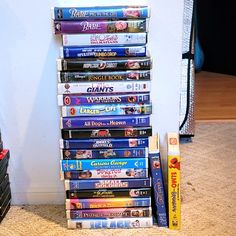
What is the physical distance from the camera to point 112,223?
1.73m

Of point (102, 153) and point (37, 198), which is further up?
point (102, 153)

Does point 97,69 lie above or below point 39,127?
above

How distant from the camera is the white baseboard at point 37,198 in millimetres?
1910

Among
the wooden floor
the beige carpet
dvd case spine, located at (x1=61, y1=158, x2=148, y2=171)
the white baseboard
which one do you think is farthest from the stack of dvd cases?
the wooden floor

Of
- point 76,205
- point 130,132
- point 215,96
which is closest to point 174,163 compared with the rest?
point 130,132

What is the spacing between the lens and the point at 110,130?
5.35ft

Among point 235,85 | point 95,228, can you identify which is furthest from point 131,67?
point 235,85

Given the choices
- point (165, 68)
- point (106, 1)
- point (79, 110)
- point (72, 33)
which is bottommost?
point (79, 110)

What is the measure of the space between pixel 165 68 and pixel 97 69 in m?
0.30

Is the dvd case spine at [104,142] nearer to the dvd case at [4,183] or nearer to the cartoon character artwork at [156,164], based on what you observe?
the cartoon character artwork at [156,164]

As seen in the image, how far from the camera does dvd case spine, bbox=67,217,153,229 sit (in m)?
1.72

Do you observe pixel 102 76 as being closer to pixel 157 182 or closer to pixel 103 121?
pixel 103 121

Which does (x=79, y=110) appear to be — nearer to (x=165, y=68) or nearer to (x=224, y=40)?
(x=165, y=68)

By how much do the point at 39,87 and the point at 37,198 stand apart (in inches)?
19.9
